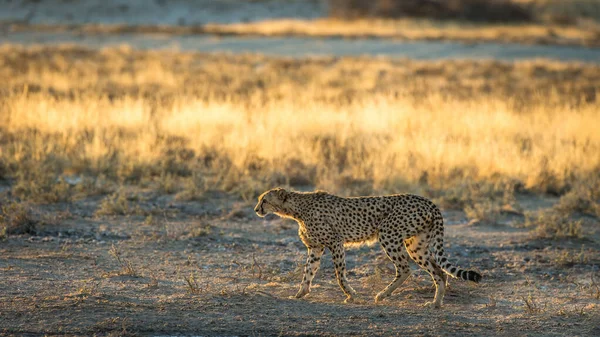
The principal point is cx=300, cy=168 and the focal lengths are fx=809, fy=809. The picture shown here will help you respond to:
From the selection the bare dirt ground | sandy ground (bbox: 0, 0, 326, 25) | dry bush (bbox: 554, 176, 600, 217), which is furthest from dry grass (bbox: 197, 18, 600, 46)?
the bare dirt ground

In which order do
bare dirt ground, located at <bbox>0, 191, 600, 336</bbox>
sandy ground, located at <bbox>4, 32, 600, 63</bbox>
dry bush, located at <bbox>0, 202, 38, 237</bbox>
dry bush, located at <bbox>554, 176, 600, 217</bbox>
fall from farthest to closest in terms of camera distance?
sandy ground, located at <bbox>4, 32, 600, 63</bbox> → dry bush, located at <bbox>554, 176, 600, 217</bbox> → dry bush, located at <bbox>0, 202, 38, 237</bbox> → bare dirt ground, located at <bbox>0, 191, 600, 336</bbox>

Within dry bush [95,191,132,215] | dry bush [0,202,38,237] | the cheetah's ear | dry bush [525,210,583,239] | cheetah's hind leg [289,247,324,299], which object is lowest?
dry bush [525,210,583,239]

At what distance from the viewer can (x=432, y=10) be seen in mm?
51500

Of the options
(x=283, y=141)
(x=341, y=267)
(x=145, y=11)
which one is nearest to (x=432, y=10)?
(x=145, y=11)

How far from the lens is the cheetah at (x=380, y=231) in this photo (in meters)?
6.64

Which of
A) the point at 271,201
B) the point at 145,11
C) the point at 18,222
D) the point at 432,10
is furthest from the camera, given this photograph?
the point at 145,11

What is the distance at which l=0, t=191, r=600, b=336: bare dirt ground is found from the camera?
589 centimetres

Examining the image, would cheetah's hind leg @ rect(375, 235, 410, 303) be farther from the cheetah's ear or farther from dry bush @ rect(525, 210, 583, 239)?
dry bush @ rect(525, 210, 583, 239)

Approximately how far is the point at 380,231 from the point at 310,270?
0.67 meters

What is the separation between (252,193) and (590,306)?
5017mm

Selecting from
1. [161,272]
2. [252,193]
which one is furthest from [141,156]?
[161,272]

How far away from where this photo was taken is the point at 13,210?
9141mm

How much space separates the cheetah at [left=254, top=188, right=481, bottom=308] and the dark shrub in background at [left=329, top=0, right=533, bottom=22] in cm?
4498

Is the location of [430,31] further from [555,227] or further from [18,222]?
[18,222]
